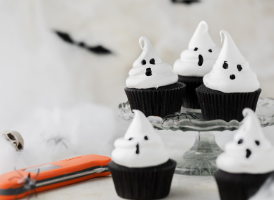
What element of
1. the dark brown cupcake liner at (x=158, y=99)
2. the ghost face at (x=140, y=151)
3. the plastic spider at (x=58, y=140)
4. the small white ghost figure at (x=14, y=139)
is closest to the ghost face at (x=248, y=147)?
the ghost face at (x=140, y=151)

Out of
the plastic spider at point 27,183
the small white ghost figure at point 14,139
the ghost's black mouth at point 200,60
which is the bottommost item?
the plastic spider at point 27,183

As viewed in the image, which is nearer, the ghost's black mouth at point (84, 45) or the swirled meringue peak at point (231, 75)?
the swirled meringue peak at point (231, 75)

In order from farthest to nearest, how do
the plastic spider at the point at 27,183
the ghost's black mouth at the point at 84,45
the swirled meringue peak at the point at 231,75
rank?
the ghost's black mouth at the point at 84,45 → the swirled meringue peak at the point at 231,75 → the plastic spider at the point at 27,183

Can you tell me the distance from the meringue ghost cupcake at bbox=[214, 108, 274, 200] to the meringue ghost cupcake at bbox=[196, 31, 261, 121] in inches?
15.6

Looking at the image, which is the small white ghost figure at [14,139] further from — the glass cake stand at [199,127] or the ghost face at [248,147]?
the ghost face at [248,147]

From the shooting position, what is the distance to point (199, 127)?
202 cm

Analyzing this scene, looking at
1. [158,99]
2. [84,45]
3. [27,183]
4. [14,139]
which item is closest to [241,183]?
[158,99]

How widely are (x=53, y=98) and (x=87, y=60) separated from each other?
32 cm

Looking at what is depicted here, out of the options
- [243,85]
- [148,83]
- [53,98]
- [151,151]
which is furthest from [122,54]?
[151,151]

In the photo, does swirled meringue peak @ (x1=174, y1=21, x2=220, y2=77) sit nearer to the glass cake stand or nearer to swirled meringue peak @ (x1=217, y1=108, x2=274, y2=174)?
the glass cake stand

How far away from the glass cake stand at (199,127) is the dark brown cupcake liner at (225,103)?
67 millimetres

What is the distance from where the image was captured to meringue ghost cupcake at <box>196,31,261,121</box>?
211 cm

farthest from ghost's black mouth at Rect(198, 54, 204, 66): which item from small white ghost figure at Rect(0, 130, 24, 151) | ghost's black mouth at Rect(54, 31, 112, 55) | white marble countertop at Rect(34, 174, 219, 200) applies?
ghost's black mouth at Rect(54, 31, 112, 55)

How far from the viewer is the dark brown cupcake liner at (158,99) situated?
7.25 ft
